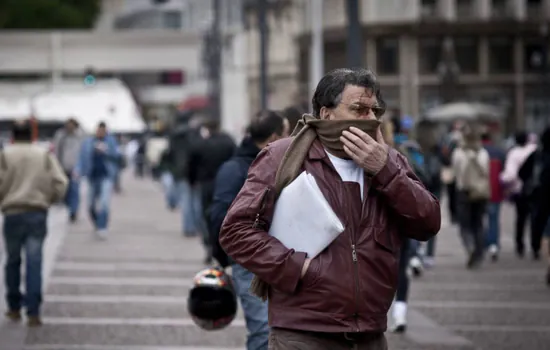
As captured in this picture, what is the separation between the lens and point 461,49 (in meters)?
68.9

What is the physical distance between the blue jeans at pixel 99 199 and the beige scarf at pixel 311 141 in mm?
16689

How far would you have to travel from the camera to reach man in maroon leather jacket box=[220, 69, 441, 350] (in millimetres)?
5711

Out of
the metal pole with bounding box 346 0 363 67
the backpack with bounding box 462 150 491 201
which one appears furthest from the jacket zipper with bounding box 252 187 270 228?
the backpack with bounding box 462 150 491 201

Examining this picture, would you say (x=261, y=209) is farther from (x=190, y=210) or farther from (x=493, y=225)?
(x=190, y=210)

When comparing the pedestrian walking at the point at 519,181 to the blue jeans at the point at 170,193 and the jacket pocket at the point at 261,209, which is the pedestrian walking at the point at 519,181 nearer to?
the blue jeans at the point at 170,193

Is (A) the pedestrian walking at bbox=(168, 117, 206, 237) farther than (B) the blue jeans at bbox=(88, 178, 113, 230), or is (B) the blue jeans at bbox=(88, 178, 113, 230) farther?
(B) the blue jeans at bbox=(88, 178, 113, 230)

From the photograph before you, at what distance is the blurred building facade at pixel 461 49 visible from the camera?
67.9 metres

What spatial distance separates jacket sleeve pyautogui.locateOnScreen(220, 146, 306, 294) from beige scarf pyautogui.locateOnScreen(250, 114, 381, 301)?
0.07 m

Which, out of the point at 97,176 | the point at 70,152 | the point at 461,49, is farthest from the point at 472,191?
the point at 461,49

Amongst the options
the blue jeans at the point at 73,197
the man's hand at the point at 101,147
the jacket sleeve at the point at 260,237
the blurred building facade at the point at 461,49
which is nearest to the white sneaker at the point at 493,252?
the man's hand at the point at 101,147

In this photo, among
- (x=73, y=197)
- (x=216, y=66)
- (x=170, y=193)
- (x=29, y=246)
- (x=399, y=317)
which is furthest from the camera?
A: (x=216, y=66)

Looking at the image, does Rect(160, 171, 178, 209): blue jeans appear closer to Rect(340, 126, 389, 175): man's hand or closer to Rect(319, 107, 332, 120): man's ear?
Rect(319, 107, 332, 120): man's ear

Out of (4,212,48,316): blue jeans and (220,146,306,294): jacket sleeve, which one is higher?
(220,146,306,294): jacket sleeve

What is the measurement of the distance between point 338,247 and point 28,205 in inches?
274
